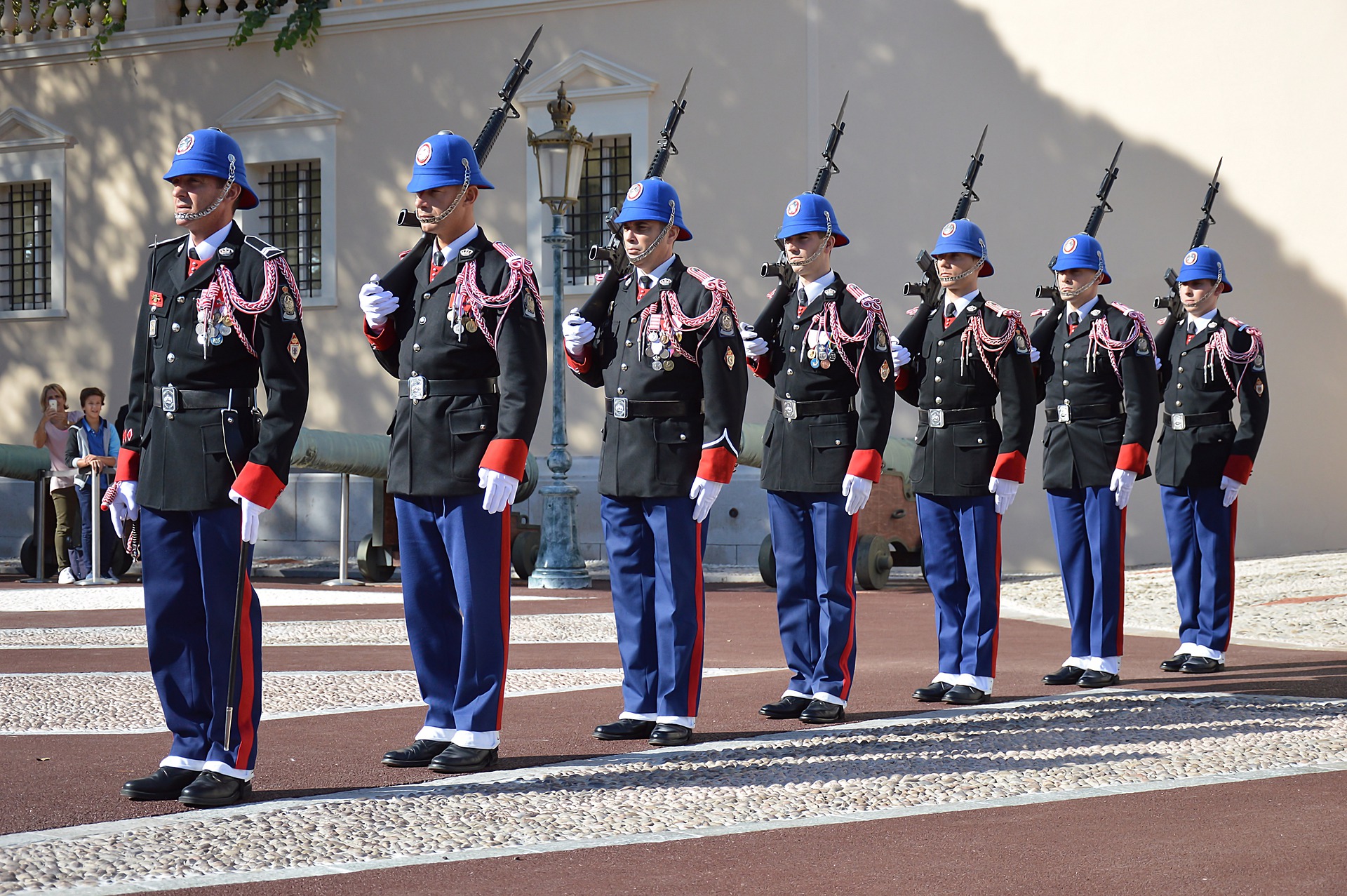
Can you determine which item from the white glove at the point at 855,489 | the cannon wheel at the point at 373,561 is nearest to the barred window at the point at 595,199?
the cannon wheel at the point at 373,561

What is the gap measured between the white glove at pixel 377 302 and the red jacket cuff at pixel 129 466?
92 cm

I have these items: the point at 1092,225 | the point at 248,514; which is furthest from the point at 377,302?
the point at 1092,225

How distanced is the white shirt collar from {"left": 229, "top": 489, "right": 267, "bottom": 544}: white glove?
761 millimetres

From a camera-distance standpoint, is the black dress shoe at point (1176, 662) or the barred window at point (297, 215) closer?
the black dress shoe at point (1176, 662)

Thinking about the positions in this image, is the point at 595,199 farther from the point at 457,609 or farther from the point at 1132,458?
the point at 457,609

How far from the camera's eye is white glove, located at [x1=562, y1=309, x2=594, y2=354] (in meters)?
6.77

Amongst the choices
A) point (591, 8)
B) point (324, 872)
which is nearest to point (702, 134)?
point (591, 8)

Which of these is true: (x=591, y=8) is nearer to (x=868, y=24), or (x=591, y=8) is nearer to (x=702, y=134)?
(x=702, y=134)

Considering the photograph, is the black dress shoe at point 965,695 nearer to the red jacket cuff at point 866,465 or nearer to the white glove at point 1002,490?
the white glove at point 1002,490

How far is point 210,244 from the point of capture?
214 inches

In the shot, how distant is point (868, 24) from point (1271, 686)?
1183 cm

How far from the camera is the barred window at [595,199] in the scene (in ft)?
64.6

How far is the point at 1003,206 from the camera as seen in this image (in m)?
18.1

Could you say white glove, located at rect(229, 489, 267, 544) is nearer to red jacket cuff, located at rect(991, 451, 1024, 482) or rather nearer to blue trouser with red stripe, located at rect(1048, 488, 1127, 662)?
red jacket cuff, located at rect(991, 451, 1024, 482)
